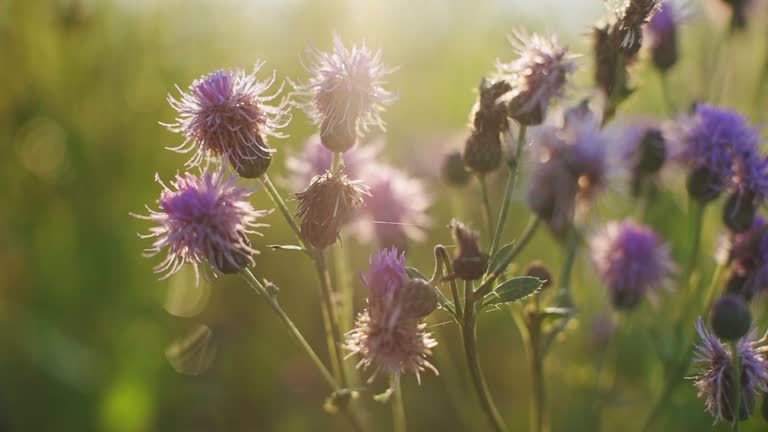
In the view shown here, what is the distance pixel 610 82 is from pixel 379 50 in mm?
782

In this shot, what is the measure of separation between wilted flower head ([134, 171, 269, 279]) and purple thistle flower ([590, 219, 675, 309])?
1541 millimetres

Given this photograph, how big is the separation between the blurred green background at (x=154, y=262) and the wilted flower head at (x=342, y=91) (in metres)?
1.07

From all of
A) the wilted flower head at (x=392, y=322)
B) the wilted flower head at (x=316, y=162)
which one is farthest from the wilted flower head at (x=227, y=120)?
the wilted flower head at (x=316, y=162)

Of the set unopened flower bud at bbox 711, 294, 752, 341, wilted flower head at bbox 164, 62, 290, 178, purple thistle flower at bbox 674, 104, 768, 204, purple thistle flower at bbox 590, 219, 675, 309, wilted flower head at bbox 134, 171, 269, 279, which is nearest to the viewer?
unopened flower bud at bbox 711, 294, 752, 341

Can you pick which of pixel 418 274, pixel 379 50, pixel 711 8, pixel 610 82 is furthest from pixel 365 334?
pixel 711 8

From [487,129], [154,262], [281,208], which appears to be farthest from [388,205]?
[154,262]

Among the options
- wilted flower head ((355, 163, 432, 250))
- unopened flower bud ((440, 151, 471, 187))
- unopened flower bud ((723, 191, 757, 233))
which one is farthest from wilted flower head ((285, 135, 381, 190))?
unopened flower bud ((723, 191, 757, 233))

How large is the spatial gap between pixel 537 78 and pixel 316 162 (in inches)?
42.2

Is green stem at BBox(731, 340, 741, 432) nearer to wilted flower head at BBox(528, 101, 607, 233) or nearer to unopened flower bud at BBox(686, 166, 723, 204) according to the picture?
wilted flower head at BBox(528, 101, 607, 233)

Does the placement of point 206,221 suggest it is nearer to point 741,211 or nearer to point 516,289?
point 516,289

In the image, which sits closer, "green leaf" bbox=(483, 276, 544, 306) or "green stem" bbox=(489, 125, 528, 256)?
"green leaf" bbox=(483, 276, 544, 306)

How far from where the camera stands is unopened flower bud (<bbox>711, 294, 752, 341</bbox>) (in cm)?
157

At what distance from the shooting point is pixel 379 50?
1.86 meters

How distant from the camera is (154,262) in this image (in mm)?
4348
